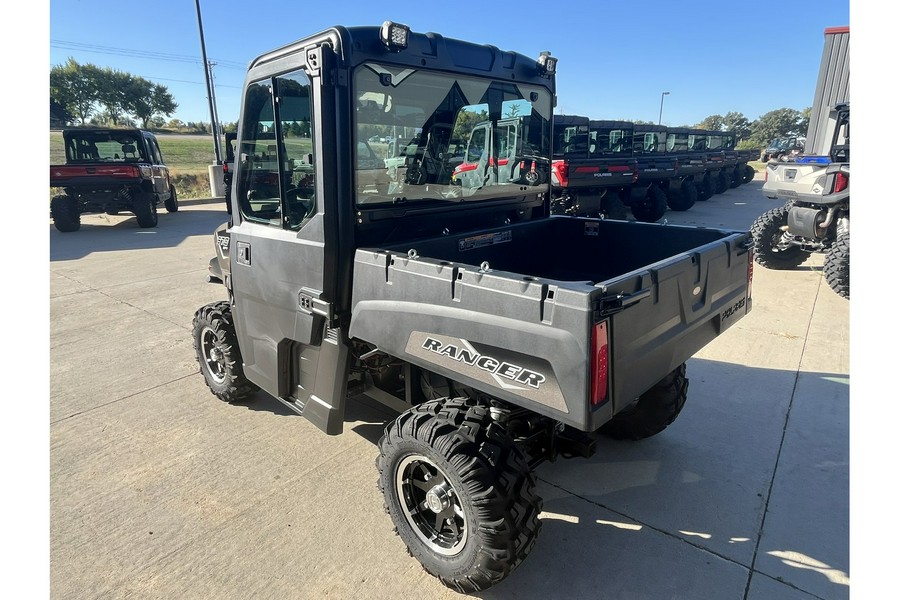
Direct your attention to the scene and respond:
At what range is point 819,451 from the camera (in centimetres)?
347

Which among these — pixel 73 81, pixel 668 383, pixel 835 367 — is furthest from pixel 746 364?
pixel 73 81

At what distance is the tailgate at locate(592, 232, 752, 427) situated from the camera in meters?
2.06

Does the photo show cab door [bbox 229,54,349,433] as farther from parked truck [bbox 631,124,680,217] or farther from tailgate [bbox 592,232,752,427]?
parked truck [bbox 631,124,680,217]

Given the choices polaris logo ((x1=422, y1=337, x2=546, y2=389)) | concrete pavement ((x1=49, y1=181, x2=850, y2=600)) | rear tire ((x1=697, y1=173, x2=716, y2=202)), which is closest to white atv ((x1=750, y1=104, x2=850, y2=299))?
concrete pavement ((x1=49, y1=181, x2=850, y2=600))

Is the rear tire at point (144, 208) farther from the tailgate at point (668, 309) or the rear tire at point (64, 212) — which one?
the tailgate at point (668, 309)

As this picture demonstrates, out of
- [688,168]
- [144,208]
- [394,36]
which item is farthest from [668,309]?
[688,168]

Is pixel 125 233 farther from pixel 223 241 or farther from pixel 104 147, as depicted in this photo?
pixel 223 241

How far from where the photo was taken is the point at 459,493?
2.30 meters

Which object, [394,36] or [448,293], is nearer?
[448,293]

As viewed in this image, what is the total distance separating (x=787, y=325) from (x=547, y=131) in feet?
12.9

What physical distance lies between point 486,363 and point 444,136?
158 centimetres

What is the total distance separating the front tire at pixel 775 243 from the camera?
8166mm

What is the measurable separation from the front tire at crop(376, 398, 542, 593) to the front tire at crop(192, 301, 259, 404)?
1864 mm

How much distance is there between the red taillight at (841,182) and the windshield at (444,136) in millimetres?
5593
